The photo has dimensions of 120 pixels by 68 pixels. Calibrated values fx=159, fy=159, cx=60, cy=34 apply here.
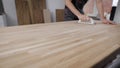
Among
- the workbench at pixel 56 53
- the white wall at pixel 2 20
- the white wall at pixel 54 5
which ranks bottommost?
the white wall at pixel 2 20

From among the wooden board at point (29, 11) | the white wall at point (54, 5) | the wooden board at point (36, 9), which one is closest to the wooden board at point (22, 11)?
the wooden board at point (29, 11)

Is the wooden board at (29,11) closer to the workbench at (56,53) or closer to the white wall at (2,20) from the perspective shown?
the white wall at (2,20)

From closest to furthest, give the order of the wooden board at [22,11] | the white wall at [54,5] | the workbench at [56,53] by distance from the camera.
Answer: the workbench at [56,53], the wooden board at [22,11], the white wall at [54,5]

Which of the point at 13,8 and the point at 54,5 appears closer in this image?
the point at 13,8

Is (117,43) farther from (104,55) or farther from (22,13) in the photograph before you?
(22,13)

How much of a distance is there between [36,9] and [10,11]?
2.48 ft

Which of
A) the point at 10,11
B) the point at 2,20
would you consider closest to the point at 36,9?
the point at 10,11

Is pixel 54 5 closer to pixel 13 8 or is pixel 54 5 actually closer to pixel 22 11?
pixel 22 11

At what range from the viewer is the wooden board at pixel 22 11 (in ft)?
14.8

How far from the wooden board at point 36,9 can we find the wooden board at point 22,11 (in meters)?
0.12

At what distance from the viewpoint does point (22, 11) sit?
453cm

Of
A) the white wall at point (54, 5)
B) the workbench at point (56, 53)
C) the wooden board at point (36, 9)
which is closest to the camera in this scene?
the workbench at point (56, 53)

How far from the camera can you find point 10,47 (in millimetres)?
764

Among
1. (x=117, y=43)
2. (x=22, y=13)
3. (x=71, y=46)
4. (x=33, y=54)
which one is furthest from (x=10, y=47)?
(x=22, y=13)
